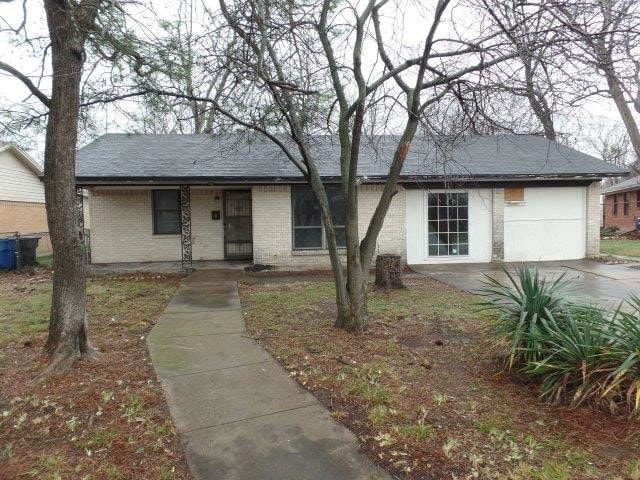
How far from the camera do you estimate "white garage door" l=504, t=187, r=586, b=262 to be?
1331cm

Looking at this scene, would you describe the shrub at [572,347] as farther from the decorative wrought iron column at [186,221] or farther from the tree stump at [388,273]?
the decorative wrought iron column at [186,221]

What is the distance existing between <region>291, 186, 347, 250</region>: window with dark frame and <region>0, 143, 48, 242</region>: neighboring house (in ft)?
41.3

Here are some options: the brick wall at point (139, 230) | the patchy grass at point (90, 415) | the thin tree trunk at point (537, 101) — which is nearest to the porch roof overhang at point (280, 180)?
the brick wall at point (139, 230)

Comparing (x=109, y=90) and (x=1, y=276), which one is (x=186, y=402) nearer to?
(x=109, y=90)

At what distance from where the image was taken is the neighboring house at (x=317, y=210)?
39.7ft

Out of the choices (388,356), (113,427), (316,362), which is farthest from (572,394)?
(113,427)

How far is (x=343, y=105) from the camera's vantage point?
5773 mm

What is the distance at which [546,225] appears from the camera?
13461mm

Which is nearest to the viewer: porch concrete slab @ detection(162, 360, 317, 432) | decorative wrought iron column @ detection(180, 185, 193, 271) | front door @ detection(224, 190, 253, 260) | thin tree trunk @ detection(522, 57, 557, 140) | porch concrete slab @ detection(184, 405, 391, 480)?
porch concrete slab @ detection(184, 405, 391, 480)

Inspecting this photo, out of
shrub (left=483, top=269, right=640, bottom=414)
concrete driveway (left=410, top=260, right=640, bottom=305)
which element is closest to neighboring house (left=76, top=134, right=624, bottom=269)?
concrete driveway (left=410, top=260, right=640, bottom=305)

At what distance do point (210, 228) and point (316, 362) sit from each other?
384 inches

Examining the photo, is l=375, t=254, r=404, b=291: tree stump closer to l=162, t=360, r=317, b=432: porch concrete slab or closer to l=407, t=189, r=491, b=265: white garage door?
l=407, t=189, r=491, b=265: white garage door

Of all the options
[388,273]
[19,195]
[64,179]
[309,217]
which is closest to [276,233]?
[309,217]

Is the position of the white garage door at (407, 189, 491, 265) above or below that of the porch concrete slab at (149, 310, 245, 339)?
above
